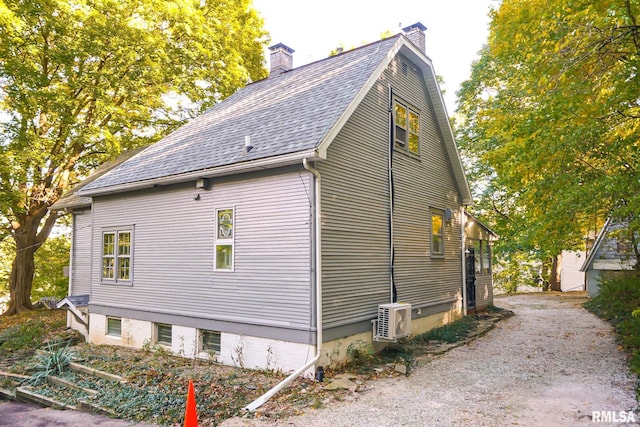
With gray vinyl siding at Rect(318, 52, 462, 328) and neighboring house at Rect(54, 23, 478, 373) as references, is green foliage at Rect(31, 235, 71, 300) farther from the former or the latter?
gray vinyl siding at Rect(318, 52, 462, 328)

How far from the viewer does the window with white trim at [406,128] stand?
10969mm

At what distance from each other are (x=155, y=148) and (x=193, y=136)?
4.88ft

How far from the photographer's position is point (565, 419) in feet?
18.7

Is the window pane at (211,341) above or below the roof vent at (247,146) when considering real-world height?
below

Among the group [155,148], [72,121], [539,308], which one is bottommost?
[539,308]

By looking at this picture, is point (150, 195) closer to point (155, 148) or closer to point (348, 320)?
point (155, 148)

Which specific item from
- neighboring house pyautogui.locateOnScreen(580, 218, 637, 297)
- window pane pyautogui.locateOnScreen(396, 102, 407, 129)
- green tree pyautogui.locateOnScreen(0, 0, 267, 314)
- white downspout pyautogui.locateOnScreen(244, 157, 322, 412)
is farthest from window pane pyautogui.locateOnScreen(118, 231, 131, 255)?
neighboring house pyautogui.locateOnScreen(580, 218, 637, 297)

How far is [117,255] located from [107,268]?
28.0 inches

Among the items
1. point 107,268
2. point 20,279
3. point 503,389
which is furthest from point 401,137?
point 20,279

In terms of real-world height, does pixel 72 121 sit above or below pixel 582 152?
above

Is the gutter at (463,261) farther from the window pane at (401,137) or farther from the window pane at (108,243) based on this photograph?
the window pane at (108,243)

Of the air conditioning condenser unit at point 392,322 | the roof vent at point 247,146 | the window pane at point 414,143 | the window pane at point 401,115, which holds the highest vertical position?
the window pane at point 401,115

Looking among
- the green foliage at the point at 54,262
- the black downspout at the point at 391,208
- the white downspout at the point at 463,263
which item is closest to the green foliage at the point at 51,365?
the black downspout at the point at 391,208

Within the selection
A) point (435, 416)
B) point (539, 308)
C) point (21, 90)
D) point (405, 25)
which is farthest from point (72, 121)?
point (539, 308)
